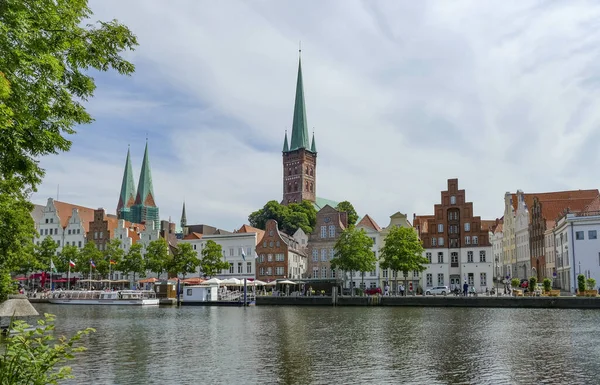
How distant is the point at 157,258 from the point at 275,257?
20.3 m


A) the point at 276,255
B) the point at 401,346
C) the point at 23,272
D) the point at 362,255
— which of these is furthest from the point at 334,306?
the point at 23,272

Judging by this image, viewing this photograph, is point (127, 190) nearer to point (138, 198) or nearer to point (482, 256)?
point (138, 198)

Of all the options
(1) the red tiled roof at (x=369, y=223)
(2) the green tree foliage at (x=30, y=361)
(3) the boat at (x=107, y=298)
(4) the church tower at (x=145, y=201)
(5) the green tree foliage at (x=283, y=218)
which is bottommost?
(3) the boat at (x=107, y=298)

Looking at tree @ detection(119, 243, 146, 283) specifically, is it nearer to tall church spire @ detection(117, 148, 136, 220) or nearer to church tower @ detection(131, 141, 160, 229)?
church tower @ detection(131, 141, 160, 229)

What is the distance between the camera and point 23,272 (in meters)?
109

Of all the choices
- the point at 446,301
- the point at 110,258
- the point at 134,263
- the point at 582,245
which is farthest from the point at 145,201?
the point at 582,245

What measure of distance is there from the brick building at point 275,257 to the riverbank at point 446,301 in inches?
850

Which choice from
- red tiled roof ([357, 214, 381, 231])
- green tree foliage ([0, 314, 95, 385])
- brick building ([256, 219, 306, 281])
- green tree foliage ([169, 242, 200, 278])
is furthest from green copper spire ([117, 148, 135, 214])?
green tree foliage ([0, 314, 95, 385])

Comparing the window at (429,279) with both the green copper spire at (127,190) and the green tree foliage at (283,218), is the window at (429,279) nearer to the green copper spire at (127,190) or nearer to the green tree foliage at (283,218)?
the green tree foliage at (283,218)

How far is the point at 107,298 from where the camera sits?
85625 millimetres

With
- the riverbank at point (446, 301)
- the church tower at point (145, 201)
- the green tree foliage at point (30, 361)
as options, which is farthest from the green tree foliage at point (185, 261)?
the green tree foliage at point (30, 361)

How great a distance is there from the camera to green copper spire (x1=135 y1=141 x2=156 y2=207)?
593ft

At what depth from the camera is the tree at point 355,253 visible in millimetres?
82938

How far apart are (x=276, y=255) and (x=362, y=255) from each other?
26373 mm
